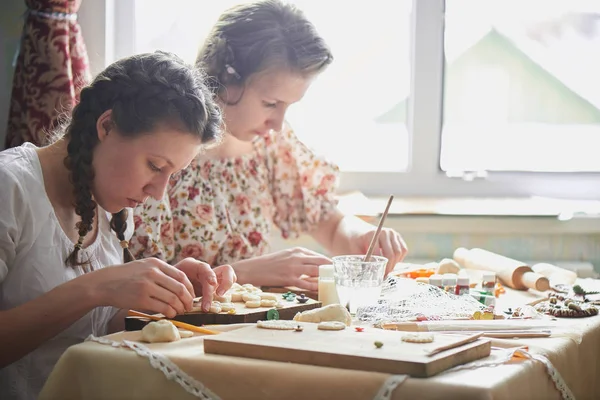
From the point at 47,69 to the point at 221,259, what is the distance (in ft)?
2.69

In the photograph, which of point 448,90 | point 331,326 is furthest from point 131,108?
point 448,90

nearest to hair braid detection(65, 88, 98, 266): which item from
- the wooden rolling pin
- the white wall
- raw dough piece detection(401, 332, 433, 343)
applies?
raw dough piece detection(401, 332, 433, 343)

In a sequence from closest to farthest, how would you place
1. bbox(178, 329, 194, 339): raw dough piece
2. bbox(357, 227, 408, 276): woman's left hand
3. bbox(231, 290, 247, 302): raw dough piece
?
bbox(178, 329, 194, 339): raw dough piece → bbox(231, 290, 247, 302): raw dough piece → bbox(357, 227, 408, 276): woman's left hand

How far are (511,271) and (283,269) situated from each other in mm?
559

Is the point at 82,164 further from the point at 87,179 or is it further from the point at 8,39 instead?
the point at 8,39

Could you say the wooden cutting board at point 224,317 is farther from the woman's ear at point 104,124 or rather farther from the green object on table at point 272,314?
the woman's ear at point 104,124

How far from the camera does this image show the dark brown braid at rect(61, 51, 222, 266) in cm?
162

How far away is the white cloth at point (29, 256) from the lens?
62.1 inches

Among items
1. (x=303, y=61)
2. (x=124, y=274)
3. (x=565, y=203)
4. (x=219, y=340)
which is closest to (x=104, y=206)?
(x=124, y=274)

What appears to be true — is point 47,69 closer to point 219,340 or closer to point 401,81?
point 401,81

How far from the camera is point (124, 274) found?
1443 mm

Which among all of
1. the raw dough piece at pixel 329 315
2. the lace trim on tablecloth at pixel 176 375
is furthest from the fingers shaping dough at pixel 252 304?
the lace trim on tablecloth at pixel 176 375

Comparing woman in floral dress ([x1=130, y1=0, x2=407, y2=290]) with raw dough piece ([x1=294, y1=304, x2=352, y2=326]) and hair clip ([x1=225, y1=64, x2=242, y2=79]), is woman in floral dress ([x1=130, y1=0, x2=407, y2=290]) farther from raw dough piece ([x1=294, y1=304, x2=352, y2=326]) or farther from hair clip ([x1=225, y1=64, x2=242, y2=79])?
raw dough piece ([x1=294, y1=304, x2=352, y2=326])

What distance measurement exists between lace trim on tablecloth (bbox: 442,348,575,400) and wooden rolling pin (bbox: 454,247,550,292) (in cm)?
66
